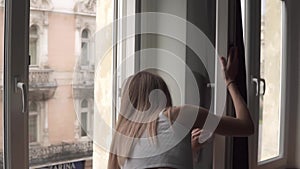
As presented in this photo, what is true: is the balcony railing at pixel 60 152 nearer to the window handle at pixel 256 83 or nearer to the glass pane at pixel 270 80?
the window handle at pixel 256 83

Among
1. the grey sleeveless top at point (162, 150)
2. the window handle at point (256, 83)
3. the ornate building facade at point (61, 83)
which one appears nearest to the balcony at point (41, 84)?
the ornate building facade at point (61, 83)

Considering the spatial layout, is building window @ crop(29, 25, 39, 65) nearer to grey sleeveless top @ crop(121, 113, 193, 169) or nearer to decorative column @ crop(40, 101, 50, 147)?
decorative column @ crop(40, 101, 50, 147)

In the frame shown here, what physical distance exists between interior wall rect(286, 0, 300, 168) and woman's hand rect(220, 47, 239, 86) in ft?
3.08

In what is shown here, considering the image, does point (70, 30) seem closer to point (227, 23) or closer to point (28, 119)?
point (28, 119)

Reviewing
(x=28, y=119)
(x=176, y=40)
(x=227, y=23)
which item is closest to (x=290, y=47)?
(x=227, y=23)

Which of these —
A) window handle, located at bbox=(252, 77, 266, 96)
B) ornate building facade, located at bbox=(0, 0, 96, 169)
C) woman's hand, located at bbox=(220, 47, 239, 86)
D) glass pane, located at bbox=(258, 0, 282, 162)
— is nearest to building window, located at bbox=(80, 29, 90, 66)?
ornate building facade, located at bbox=(0, 0, 96, 169)

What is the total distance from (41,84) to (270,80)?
170 centimetres

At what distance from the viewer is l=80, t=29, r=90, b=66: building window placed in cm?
180

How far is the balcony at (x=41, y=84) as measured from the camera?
1.58 meters

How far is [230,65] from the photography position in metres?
2.10

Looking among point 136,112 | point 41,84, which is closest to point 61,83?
point 41,84

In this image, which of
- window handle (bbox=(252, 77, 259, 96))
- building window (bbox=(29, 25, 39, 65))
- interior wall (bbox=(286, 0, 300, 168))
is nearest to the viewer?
building window (bbox=(29, 25, 39, 65))

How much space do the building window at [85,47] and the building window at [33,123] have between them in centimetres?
31

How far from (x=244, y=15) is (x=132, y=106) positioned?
123 cm
